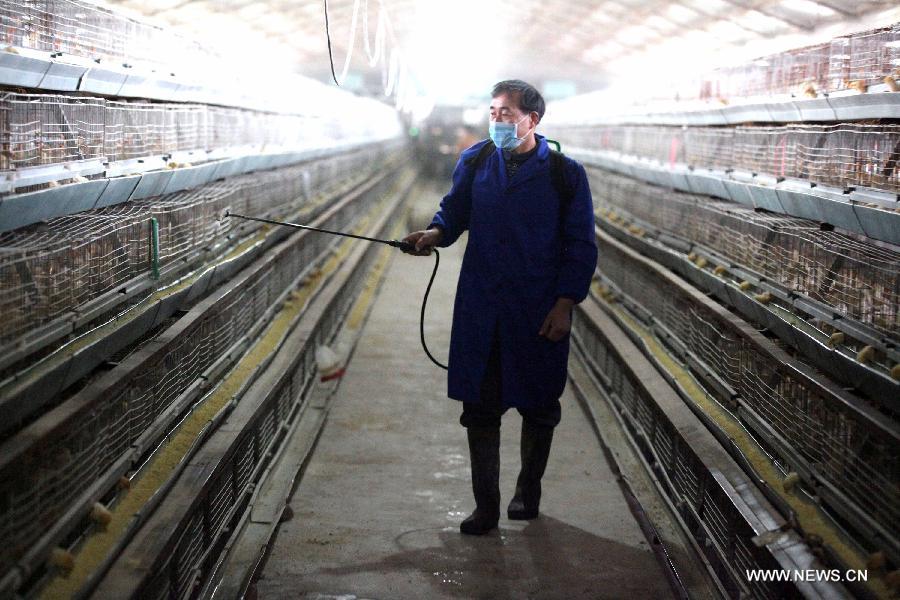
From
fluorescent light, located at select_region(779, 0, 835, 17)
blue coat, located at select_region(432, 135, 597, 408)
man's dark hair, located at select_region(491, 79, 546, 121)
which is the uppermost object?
fluorescent light, located at select_region(779, 0, 835, 17)

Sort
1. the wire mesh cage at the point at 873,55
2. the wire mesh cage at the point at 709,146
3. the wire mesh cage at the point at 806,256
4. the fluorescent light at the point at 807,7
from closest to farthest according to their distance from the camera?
the wire mesh cage at the point at 806,256, the wire mesh cage at the point at 873,55, the wire mesh cage at the point at 709,146, the fluorescent light at the point at 807,7

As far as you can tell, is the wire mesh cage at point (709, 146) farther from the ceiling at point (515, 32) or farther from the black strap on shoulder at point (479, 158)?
the ceiling at point (515, 32)

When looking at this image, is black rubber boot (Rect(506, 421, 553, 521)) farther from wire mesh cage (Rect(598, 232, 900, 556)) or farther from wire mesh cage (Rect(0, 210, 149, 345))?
wire mesh cage (Rect(0, 210, 149, 345))

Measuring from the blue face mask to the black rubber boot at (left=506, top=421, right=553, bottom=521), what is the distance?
1.06m

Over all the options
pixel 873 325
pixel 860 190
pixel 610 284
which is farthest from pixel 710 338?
pixel 610 284

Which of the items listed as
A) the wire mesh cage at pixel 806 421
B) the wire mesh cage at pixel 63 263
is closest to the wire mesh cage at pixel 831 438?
the wire mesh cage at pixel 806 421

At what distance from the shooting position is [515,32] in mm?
27438

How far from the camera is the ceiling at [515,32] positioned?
53.7ft

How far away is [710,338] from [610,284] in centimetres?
350

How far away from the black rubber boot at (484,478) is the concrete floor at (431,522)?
0.06 meters

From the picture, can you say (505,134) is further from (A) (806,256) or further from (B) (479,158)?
(A) (806,256)

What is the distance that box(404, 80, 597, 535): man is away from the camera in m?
3.77

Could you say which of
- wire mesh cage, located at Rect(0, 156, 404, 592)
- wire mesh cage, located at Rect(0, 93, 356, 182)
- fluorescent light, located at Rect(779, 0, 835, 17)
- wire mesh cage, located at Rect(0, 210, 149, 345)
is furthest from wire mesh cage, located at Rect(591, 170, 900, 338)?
fluorescent light, located at Rect(779, 0, 835, 17)

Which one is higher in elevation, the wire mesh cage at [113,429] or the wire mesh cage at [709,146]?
the wire mesh cage at [709,146]
